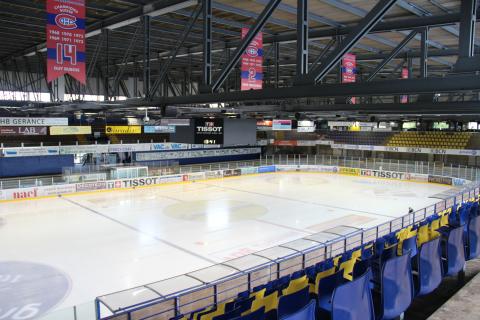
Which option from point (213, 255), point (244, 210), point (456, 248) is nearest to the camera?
point (456, 248)

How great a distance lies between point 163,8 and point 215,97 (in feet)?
11.9

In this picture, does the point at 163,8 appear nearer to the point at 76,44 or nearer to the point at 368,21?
the point at 76,44

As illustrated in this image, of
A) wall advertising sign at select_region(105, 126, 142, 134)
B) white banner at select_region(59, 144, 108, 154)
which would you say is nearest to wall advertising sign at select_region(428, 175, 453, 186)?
wall advertising sign at select_region(105, 126, 142, 134)

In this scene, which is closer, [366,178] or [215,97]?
[215,97]

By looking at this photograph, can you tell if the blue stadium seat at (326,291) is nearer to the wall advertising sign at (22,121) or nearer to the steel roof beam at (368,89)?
the steel roof beam at (368,89)

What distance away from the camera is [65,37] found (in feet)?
26.2

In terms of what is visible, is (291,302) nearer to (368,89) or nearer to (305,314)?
(305,314)

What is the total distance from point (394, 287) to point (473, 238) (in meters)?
3.38

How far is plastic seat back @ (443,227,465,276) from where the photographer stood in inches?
230

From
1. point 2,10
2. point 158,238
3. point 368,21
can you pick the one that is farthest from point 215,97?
point 158,238

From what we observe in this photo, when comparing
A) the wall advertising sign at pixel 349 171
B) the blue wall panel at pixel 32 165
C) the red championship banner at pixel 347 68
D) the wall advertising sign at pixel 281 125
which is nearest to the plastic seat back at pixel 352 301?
the red championship banner at pixel 347 68

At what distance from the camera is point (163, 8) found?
8.40 m

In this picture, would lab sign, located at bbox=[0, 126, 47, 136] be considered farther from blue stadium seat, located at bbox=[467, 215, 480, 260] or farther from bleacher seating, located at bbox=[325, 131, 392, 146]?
bleacher seating, located at bbox=[325, 131, 392, 146]

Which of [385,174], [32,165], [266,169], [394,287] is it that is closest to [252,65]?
[394,287]
